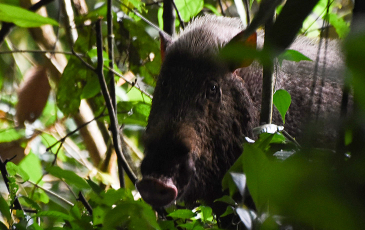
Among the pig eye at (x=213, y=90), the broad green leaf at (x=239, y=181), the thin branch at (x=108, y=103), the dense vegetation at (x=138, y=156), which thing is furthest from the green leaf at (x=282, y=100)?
the thin branch at (x=108, y=103)

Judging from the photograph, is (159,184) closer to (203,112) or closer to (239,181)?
(203,112)

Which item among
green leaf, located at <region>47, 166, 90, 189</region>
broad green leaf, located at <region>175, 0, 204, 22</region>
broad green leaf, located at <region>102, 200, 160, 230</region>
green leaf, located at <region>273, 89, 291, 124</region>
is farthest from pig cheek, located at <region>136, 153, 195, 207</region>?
broad green leaf, located at <region>175, 0, 204, 22</region>

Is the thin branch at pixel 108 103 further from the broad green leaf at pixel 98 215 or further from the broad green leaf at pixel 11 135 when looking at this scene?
the broad green leaf at pixel 11 135

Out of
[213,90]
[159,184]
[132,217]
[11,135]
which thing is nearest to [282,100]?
[132,217]

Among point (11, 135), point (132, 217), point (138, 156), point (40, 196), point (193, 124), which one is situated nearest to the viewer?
point (132, 217)

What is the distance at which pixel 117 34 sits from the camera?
1766 mm

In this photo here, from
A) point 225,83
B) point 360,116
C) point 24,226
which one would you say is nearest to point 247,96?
point 225,83

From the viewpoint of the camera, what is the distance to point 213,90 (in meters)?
1.34

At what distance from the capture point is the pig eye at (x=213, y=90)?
52.4 inches

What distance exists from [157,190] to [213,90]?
38 centimetres

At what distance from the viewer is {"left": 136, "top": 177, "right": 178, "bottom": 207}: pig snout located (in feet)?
3.64

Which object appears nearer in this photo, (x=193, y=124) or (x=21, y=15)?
(x=21, y=15)

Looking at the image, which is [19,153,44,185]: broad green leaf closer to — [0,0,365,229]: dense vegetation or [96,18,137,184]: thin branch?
[0,0,365,229]: dense vegetation

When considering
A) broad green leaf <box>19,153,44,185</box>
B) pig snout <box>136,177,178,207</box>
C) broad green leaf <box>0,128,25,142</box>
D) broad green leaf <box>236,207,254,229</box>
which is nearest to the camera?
broad green leaf <box>236,207,254,229</box>
